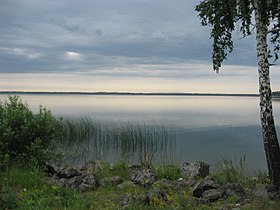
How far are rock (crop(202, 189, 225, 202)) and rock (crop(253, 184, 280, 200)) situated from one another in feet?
2.41

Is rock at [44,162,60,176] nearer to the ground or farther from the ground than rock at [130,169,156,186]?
farther from the ground

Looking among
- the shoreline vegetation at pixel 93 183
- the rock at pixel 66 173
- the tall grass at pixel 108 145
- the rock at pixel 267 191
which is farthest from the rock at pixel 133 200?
the tall grass at pixel 108 145

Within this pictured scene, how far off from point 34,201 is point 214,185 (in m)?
4.14

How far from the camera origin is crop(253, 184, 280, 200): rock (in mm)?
7094

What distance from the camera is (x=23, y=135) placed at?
977cm

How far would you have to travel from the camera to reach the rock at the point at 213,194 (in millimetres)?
7188

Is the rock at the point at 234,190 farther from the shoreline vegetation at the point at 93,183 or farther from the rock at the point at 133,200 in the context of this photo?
the rock at the point at 133,200

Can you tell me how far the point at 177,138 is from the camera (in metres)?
23.9

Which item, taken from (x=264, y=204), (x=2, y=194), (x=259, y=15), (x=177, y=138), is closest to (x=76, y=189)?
(x=2, y=194)

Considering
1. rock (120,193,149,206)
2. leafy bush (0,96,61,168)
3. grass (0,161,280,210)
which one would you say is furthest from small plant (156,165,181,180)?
leafy bush (0,96,61,168)

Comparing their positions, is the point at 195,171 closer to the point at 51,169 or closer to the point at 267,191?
the point at 267,191

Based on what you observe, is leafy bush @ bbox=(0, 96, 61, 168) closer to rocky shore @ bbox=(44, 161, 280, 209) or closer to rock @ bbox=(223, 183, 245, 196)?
rocky shore @ bbox=(44, 161, 280, 209)

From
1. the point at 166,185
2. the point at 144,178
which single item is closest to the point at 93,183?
the point at 144,178

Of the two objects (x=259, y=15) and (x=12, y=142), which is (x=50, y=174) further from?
(x=259, y=15)
